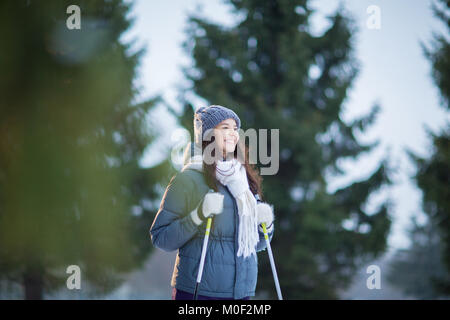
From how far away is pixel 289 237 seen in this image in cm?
977

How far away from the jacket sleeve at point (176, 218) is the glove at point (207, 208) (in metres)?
0.04

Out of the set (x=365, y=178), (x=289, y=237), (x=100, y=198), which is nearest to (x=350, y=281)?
(x=289, y=237)

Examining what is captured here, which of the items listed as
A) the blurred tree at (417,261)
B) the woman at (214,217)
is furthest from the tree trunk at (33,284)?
the blurred tree at (417,261)

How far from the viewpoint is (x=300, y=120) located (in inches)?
388

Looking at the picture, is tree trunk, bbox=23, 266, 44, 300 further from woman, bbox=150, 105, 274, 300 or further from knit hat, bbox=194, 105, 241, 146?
knit hat, bbox=194, 105, 241, 146

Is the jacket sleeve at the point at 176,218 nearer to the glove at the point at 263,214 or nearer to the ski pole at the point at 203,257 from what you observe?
the ski pole at the point at 203,257

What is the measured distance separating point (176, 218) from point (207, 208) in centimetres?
24

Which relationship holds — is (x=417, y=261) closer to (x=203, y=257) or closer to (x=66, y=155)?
(x=66, y=155)

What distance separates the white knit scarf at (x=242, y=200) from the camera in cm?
240

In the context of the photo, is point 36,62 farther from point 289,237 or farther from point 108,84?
point 289,237

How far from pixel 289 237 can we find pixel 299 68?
4.12 metres

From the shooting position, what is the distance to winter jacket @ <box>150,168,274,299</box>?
2.33 meters

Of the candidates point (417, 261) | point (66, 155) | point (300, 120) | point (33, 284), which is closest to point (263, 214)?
point (66, 155)
